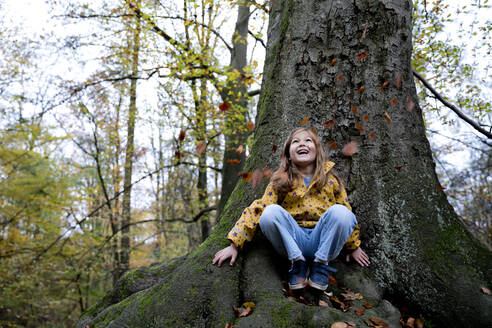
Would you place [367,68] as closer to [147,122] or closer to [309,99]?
[309,99]

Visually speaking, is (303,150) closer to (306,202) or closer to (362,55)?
(306,202)

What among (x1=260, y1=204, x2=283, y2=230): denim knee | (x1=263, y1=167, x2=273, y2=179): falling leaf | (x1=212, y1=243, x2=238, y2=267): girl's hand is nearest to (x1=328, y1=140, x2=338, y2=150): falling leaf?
(x1=263, y1=167, x2=273, y2=179): falling leaf

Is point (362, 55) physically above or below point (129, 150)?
above

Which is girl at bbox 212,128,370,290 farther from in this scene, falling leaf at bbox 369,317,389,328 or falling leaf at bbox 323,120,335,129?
falling leaf at bbox 369,317,389,328

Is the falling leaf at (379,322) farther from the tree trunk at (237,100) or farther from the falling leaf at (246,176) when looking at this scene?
the tree trunk at (237,100)

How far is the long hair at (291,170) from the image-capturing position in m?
2.33

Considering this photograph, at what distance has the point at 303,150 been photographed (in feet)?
7.87

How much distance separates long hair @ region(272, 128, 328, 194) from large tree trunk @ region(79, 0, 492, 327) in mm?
218

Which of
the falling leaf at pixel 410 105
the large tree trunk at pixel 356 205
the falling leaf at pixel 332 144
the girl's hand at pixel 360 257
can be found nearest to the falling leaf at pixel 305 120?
the large tree trunk at pixel 356 205

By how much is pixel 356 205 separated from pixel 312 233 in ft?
1.77

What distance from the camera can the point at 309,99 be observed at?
2.73m

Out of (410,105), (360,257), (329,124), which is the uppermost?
(410,105)

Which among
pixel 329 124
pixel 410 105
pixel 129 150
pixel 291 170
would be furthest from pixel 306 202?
pixel 129 150

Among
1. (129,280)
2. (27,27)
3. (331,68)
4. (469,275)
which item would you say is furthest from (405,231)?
(27,27)
